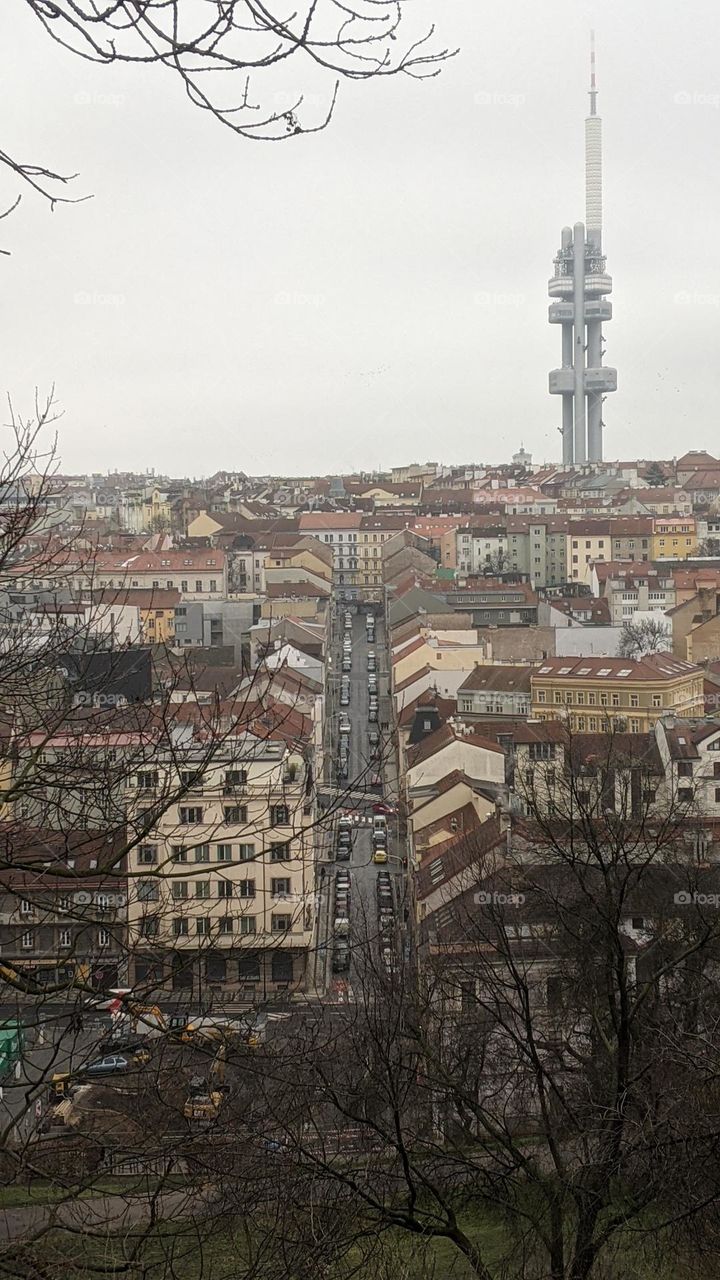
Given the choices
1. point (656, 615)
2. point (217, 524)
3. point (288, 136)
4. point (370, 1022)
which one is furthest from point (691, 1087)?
point (217, 524)

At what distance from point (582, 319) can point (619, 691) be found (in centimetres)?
5676

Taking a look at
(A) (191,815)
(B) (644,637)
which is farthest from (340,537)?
(A) (191,815)

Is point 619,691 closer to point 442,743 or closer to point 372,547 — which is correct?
point 442,743

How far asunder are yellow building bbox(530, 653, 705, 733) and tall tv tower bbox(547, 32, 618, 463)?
54408 millimetres

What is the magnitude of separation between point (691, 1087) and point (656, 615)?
24.7 metres

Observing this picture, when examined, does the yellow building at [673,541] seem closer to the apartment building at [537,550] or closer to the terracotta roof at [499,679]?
the apartment building at [537,550]

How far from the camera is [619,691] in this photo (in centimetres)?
2127

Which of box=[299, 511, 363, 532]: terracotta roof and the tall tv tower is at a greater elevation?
the tall tv tower

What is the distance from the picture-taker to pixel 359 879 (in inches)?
623

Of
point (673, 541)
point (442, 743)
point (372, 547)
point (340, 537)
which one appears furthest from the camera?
point (340, 537)

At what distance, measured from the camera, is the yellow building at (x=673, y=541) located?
135ft

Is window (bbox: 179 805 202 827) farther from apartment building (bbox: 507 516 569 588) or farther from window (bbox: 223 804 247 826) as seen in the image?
apartment building (bbox: 507 516 569 588)

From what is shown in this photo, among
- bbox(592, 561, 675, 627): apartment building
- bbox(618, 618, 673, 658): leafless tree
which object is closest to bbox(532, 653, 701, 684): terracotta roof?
bbox(618, 618, 673, 658): leafless tree

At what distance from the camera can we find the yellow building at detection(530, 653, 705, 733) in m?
21.0
